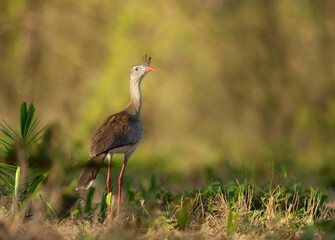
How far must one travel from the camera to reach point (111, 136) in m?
4.80

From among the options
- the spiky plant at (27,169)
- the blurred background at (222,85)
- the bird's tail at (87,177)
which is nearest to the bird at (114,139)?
the bird's tail at (87,177)

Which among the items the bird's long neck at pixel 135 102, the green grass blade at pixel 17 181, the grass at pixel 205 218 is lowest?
the grass at pixel 205 218

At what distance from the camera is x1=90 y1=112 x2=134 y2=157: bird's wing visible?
15.4ft

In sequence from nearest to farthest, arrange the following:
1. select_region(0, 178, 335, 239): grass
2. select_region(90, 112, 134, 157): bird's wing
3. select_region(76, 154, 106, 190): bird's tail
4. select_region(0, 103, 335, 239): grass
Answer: select_region(0, 178, 335, 239): grass < select_region(0, 103, 335, 239): grass < select_region(76, 154, 106, 190): bird's tail < select_region(90, 112, 134, 157): bird's wing

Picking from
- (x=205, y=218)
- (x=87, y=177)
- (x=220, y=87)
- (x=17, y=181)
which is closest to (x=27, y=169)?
(x=17, y=181)

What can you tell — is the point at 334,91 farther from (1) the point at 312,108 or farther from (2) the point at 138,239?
(2) the point at 138,239

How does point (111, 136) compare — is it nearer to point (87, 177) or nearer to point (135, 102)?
point (87, 177)

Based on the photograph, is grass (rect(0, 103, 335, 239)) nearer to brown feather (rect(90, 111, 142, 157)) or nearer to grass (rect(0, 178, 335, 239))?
grass (rect(0, 178, 335, 239))

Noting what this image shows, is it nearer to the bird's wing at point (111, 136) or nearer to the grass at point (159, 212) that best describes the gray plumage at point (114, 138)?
the bird's wing at point (111, 136)

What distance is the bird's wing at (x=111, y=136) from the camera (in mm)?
4703

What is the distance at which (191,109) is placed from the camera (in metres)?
8.09

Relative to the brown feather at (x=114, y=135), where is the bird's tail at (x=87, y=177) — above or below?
below

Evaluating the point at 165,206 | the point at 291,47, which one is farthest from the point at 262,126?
the point at 165,206

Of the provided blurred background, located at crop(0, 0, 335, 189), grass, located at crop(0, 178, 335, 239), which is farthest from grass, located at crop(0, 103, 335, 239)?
blurred background, located at crop(0, 0, 335, 189)
